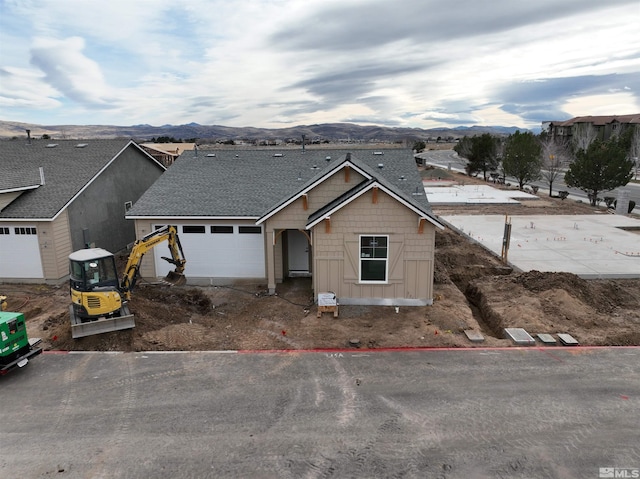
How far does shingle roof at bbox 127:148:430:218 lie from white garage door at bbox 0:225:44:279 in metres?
4.41

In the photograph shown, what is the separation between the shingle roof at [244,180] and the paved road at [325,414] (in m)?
6.84

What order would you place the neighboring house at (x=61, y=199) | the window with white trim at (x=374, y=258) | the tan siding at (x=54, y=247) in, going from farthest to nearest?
the neighboring house at (x=61, y=199) → the tan siding at (x=54, y=247) → the window with white trim at (x=374, y=258)

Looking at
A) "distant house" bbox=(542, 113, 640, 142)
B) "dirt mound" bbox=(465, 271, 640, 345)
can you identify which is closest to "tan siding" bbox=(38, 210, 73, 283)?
"dirt mound" bbox=(465, 271, 640, 345)

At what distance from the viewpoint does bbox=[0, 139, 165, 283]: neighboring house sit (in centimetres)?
1750

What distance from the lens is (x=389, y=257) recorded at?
1436cm

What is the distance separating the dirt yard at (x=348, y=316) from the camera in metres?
12.1

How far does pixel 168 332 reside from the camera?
1261 centimetres

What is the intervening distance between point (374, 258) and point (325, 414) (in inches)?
260

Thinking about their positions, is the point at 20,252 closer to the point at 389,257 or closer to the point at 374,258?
the point at 374,258

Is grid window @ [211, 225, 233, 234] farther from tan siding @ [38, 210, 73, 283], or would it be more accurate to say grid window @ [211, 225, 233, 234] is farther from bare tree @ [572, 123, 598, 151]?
bare tree @ [572, 123, 598, 151]

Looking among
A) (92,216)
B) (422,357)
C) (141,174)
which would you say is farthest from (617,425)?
(141,174)

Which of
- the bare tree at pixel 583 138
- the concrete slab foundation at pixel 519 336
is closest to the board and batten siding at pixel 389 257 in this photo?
the concrete slab foundation at pixel 519 336

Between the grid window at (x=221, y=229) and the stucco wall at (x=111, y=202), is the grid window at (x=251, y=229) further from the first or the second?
the stucco wall at (x=111, y=202)

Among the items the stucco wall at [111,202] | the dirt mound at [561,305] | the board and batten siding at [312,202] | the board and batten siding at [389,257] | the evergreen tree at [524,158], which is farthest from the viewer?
the evergreen tree at [524,158]
